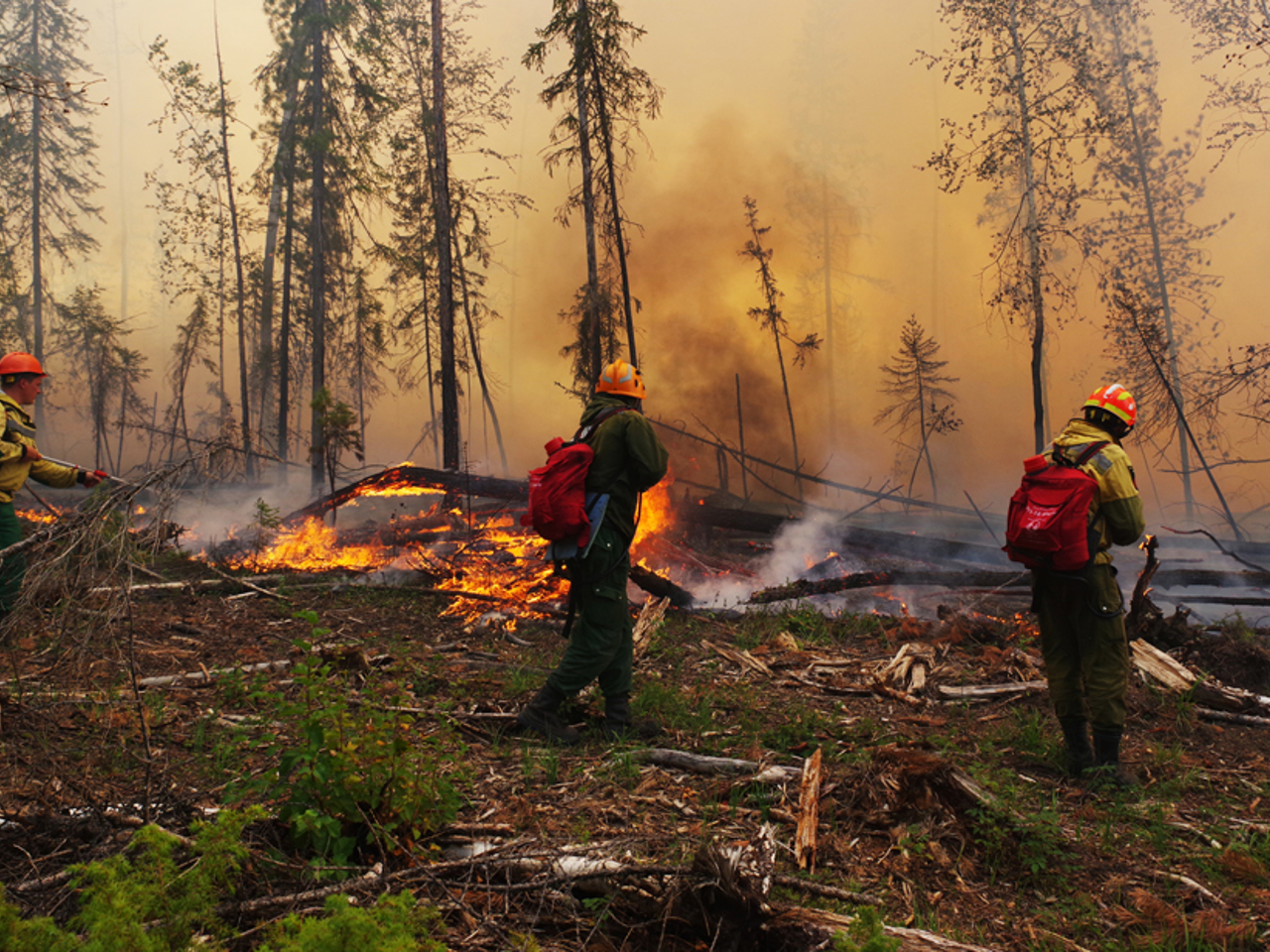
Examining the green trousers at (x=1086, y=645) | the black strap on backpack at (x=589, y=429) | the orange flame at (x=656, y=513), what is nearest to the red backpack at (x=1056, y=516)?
the green trousers at (x=1086, y=645)

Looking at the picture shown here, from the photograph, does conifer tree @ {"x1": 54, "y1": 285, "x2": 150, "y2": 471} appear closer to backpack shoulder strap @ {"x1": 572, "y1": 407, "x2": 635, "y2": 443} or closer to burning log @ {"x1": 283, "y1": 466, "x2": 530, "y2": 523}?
burning log @ {"x1": 283, "y1": 466, "x2": 530, "y2": 523}

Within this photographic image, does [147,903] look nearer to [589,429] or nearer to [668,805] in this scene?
[668,805]

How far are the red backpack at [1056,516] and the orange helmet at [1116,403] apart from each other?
280mm

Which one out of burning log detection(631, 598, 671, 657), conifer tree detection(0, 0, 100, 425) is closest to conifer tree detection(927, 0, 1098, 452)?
burning log detection(631, 598, 671, 657)

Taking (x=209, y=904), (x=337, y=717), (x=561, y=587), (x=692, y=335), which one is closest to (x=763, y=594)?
(x=561, y=587)

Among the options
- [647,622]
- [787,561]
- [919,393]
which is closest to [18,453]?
[647,622]

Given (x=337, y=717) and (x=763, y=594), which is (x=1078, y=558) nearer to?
(x=337, y=717)

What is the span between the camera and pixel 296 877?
8.76 ft

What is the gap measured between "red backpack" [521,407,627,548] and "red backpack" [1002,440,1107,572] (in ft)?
8.58

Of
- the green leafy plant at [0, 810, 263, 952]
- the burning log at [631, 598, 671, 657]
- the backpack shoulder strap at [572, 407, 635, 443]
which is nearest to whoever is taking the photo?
the green leafy plant at [0, 810, 263, 952]

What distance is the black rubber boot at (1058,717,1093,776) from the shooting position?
4.47 metres

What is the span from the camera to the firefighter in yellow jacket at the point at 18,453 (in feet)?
18.6

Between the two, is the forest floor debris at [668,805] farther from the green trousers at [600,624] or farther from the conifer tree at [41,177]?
the conifer tree at [41,177]

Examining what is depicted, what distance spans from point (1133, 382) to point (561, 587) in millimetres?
14343
